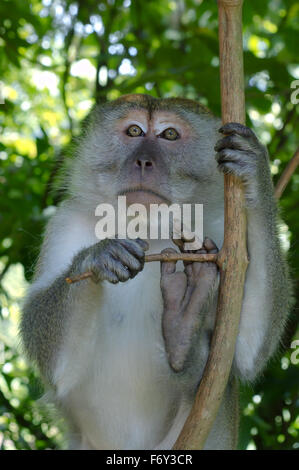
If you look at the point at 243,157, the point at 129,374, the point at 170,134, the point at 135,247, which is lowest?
the point at 129,374

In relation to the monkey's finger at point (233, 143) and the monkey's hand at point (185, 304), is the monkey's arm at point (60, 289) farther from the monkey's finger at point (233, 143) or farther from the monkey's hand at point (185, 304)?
the monkey's finger at point (233, 143)

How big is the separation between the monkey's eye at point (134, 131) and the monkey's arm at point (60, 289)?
0.70 meters

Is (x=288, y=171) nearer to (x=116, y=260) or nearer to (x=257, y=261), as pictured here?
(x=257, y=261)

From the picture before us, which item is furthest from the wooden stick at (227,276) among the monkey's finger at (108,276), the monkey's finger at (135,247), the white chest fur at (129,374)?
the white chest fur at (129,374)

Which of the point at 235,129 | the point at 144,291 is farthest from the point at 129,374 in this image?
the point at 235,129

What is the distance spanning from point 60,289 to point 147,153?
0.92 metres

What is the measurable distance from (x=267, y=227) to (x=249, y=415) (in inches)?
68.4

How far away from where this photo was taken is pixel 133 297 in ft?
12.7

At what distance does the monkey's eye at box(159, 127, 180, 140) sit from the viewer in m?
3.96

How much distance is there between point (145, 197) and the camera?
354 centimetres

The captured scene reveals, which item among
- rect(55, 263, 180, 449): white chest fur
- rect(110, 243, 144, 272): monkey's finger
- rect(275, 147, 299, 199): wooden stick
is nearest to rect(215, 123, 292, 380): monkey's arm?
rect(275, 147, 299, 199): wooden stick

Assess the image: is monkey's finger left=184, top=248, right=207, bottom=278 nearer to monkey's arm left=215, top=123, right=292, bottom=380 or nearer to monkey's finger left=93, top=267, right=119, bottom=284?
monkey's arm left=215, top=123, right=292, bottom=380

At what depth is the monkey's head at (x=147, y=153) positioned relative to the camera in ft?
11.8
